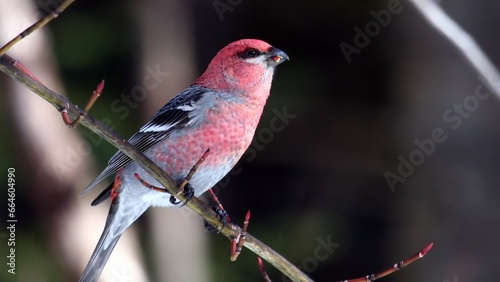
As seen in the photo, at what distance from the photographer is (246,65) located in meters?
3.10

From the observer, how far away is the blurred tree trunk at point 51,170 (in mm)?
5195

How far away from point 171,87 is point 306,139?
57.3 inches

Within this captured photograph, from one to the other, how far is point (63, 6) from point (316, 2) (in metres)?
5.16

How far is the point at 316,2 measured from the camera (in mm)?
6652

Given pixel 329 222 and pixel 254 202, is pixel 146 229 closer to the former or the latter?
pixel 254 202

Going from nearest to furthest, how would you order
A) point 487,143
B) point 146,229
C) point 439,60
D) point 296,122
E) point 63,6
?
1. point 63,6
2. point 487,143
3. point 439,60
4. point 146,229
5. point 296,122

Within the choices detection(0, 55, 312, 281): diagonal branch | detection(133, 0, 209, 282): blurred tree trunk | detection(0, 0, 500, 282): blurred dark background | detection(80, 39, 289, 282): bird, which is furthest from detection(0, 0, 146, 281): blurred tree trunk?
detection(0, 55, 312, 281): diagonal branch

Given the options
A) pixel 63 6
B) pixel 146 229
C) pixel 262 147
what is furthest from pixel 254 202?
pixel 63 6

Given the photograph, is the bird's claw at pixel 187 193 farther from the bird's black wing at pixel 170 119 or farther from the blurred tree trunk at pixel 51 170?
the blurred tree trunk at pixel 51 170

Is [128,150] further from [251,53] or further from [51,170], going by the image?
[51,170]

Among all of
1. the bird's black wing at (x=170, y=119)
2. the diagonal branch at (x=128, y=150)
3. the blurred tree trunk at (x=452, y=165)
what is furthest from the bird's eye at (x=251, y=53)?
the blurred tree trunk at (x=452, y=165)

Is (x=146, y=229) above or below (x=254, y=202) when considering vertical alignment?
below

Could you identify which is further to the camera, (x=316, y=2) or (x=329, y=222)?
(x=316, y=2)

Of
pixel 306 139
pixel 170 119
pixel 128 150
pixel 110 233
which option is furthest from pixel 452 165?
pixel 128 150
